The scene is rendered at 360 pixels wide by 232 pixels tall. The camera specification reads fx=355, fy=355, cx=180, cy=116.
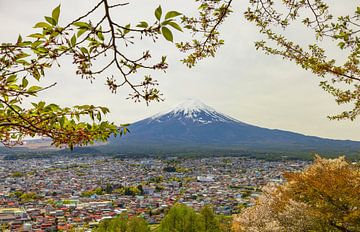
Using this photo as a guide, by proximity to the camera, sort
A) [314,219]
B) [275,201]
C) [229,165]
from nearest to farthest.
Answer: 1. [314,219]
2. [275,201]
3. [229,165]

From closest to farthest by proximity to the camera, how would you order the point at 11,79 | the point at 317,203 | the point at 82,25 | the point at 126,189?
the point at 82,25
the point at 11,79
the point at 317,203
the point at 126,189

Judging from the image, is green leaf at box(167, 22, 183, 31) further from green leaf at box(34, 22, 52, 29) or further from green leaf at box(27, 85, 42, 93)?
green leaf at box(27, 85, 42, 93)

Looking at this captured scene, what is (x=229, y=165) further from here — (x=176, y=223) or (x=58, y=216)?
(x=176, y=223)

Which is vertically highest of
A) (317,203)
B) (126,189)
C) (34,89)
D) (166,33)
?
(166,33)

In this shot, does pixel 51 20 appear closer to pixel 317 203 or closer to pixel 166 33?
pixel 166 33

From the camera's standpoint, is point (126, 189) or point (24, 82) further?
point (126, 189)

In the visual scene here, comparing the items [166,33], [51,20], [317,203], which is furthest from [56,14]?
[317,203]

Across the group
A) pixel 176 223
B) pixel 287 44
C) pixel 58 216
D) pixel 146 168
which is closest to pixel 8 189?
pixel 58 216

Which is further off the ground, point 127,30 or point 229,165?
point 127,30

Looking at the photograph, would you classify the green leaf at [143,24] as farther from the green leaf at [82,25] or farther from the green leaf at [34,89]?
the green leaf at [34,89]
